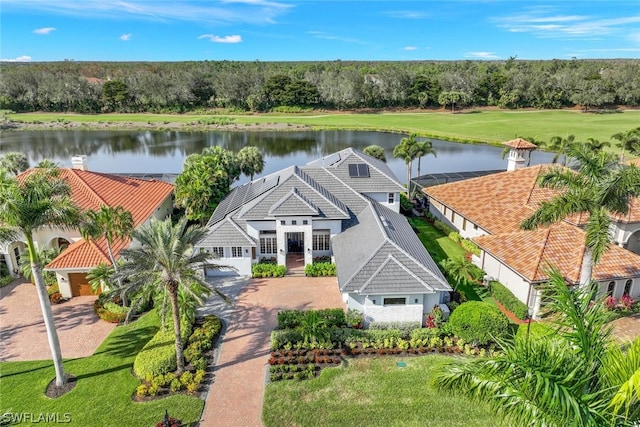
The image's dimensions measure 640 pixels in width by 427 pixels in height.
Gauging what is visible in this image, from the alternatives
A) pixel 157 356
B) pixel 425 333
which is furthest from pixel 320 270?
pixel 157 356

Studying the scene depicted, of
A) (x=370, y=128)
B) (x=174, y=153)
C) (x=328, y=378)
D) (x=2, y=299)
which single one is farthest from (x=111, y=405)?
(x=370, y=128)

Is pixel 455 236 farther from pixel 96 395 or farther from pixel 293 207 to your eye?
pixel 96 395

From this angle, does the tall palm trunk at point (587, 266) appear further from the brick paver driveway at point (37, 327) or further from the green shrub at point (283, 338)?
A: the brick paver driveway at point (37, 327)

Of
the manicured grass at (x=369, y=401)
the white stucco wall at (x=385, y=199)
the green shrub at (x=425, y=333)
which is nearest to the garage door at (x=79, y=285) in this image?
the manicured grass at (x=369, y=401)

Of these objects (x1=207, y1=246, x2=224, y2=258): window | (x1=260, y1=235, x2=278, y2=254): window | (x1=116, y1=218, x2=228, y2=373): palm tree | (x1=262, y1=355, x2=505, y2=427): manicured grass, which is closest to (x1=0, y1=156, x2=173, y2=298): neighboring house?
(x1=207, y1=246, x2=224, y2=258): window

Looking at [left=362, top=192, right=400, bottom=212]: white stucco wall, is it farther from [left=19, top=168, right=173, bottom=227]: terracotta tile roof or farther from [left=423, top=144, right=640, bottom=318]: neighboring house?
[left=19, top=168, right=173, bottom=227]: terracotta tile roof

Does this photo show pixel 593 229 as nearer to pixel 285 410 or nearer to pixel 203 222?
pixel 285 410
